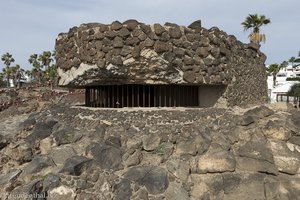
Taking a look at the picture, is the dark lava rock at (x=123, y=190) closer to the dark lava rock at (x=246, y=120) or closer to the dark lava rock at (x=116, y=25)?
the dark lava rock at (x=246, y=120)

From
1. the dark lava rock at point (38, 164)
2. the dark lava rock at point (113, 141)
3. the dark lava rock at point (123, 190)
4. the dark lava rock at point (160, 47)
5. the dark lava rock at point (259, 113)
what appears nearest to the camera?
the dark lava rock at point (123, 190)

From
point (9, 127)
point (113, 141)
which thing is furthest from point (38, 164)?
point (9, 127)

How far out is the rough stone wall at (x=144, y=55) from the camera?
769 centimetres

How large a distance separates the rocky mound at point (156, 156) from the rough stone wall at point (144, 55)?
957mm

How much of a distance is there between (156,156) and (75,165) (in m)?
1.76

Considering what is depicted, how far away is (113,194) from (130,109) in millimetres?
2547

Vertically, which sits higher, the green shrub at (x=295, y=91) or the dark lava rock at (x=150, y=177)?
the green shrub at (x=295, y=91)

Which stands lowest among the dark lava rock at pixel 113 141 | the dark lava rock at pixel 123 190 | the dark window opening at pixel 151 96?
the dark lava rock at pixel 123 190

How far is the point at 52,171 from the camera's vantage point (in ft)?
21.4

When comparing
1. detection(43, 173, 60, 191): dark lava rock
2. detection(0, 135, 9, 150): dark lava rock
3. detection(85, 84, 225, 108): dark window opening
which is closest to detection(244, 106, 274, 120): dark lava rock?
detection(85, 84, 225, 108): dark window opening

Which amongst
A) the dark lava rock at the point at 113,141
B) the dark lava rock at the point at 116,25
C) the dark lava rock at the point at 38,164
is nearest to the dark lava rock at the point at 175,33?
the dark lava rock at the point at 116,25

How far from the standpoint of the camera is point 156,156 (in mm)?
6734

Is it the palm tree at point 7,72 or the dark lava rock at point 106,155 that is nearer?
the dark lava rock at point 106,155

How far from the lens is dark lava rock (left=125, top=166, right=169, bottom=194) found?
608 cm
